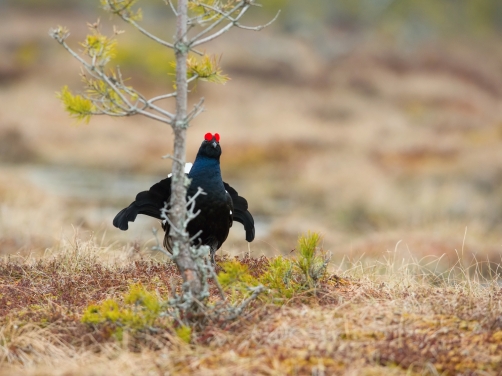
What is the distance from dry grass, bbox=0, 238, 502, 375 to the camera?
3.18 metres

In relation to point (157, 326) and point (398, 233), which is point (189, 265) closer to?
point (157, 326)

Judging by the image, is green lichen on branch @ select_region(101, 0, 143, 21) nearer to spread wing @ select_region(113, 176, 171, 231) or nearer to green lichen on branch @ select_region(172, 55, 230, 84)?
green lichen on branch @ select_region(172, 55, 230, 84)

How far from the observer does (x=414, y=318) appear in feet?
11.8

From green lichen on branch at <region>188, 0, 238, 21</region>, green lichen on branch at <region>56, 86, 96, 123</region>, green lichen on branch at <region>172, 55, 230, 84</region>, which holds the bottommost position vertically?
green lichen on branch at <region>56, 86, 96, 123</region>

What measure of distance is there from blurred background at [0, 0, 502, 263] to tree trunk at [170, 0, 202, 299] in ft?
5.85

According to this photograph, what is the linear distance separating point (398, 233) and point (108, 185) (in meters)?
7.65

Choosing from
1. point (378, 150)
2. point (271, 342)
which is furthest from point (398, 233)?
point (378, 150)

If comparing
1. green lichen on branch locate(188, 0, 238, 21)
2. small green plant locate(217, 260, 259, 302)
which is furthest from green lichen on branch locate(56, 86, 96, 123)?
small green plant locate(217, 260, 259, 302)

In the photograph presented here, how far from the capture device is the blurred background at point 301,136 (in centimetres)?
1021

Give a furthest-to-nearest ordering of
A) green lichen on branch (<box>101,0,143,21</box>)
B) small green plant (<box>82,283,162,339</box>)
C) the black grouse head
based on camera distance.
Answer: the black grouse head → green lichen on branch (<box>101,0,143,21</box>) → small green plant (<box>82,283,162,339</box>)

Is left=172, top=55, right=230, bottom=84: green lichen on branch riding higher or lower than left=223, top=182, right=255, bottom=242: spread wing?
Result: higher

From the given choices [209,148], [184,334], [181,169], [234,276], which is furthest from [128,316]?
[209,148]

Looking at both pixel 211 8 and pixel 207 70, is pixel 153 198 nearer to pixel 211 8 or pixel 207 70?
pixel 207 70

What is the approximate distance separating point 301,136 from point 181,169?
1619 centimetres
